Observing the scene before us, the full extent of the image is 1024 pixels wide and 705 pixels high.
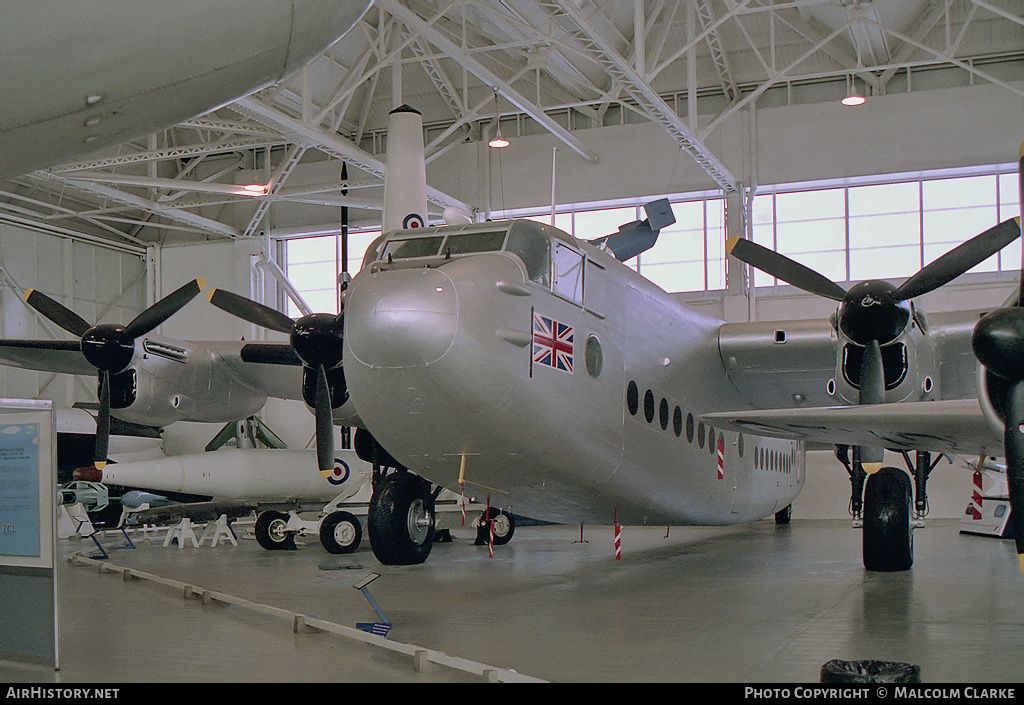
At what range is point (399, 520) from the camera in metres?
11.7

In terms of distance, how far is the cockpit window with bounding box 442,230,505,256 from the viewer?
920 cm

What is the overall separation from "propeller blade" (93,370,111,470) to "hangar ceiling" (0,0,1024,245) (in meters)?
6.13

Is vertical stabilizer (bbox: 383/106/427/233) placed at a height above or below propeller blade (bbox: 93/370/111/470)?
above

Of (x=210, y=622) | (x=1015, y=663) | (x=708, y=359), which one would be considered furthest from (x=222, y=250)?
(x=1015, y=663)

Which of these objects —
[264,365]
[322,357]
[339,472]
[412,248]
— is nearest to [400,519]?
[322,357]

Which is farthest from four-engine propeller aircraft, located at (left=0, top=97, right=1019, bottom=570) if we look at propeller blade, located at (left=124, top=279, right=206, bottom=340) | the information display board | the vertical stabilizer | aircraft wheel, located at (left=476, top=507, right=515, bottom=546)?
aircraft wheel, located at (left=476, top=507, right=515, bottom=546)

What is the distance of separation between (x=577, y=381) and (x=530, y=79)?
60.6 feet

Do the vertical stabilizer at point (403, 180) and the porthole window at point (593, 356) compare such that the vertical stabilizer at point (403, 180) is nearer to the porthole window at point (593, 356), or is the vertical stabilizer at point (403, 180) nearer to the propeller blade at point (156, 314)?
the propeller blade at point (156, 314)

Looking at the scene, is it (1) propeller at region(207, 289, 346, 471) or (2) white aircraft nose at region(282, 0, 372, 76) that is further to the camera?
(1) propeller at region(207, 289, 346, 471)

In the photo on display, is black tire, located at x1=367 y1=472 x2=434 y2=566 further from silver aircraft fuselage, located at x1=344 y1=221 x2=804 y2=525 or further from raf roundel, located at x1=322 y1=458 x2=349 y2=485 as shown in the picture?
raf roundel, located at x1=322 y1=458 x2=349 y2=485

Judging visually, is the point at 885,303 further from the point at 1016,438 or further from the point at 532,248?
the point at 1016,438

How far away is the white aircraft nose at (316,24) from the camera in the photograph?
329 centimetres

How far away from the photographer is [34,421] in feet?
20.6

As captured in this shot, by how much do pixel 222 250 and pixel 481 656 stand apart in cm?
2608
